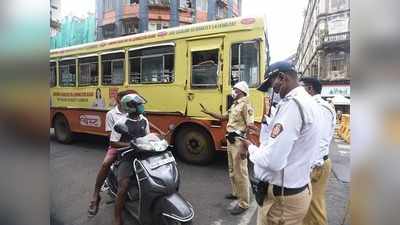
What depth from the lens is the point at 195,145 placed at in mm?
4891

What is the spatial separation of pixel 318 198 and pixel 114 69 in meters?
3.93

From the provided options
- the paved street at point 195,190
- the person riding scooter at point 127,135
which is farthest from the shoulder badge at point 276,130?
the person riding scooter at point 127,135

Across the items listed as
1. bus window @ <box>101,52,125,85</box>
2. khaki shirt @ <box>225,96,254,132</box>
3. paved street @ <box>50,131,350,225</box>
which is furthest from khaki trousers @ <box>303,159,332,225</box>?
bus window @ <box>101,52,125,85</box>

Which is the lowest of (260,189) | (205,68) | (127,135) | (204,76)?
(260,189)

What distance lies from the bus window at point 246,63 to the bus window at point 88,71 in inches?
94.5

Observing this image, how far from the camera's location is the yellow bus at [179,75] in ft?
14.4

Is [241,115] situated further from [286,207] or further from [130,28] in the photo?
[130,28]

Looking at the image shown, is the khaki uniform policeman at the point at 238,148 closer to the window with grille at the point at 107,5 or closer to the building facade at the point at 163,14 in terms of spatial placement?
the building facade at the point at 163,14

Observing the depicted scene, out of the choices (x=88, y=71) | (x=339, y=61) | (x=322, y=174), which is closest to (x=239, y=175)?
(x=322, y=174)

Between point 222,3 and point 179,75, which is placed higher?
point 222,3

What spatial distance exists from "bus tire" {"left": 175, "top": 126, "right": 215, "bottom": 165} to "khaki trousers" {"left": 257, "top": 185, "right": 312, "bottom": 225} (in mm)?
3264
